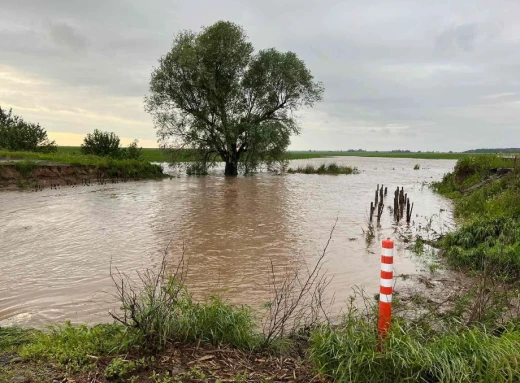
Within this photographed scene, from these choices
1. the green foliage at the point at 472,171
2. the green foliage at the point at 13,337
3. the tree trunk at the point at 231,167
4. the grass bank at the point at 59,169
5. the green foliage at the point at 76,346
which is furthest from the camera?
the tree trunk at the point at 231,167

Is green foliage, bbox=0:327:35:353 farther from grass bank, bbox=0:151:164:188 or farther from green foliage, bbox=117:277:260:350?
grass bank, bbox=0:151:164:188

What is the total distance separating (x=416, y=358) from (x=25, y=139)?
3421 cm

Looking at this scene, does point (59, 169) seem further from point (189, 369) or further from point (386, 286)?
point (386, 286)

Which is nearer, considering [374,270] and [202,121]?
[374,270]

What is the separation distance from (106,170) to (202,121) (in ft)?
30.7

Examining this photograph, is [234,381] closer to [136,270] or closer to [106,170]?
[136,270]

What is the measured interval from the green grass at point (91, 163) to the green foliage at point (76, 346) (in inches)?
868

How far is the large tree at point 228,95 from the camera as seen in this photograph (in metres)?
32.6

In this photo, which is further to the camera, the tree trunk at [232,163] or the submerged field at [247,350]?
the tree trunk at [232,163]

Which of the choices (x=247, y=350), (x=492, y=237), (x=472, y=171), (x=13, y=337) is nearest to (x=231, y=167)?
(x=472, y=171)

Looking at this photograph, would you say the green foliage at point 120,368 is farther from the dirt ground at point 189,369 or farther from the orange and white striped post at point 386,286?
the orange and white striped post at point 386,286

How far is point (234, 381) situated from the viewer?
358 centimetres

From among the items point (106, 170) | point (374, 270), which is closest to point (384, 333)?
point (374, 270)

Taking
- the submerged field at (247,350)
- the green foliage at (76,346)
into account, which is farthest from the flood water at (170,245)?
the submerged field at (247,350)
